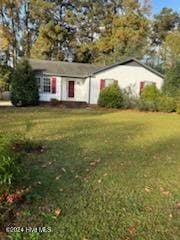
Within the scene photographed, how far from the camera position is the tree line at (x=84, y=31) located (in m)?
38.5

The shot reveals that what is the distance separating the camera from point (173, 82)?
26.2 meters

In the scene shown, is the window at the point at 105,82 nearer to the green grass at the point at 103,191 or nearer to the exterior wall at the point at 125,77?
the exterior wall at the point at 125,77

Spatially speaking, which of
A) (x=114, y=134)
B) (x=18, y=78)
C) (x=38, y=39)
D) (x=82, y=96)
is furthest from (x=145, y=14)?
(x=114, y=134)

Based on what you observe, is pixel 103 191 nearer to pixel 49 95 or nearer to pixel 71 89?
pixel 49 95

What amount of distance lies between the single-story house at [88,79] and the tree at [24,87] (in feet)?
8.77

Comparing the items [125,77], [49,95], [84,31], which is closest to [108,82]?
[125,77]

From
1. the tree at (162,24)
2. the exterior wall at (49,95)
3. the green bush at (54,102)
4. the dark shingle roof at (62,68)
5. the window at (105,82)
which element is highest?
the tree at (162,24)

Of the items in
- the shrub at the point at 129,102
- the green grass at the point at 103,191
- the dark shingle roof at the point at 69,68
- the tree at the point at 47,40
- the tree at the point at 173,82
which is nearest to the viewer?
the green grass at the point at 103,191

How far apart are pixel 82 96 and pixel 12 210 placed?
25390 mm

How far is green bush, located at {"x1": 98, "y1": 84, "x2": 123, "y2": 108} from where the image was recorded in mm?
25203

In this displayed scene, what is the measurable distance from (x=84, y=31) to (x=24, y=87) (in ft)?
61.2

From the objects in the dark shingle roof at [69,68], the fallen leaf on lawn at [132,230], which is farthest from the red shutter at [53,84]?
the fallen leaf on lawn at [132,230]

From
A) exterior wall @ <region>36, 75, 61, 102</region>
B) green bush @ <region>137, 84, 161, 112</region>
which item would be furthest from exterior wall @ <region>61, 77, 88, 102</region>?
green bush @ <region>137, 84, 161, 112</region>

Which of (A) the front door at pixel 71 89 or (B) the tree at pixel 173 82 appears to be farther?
(A) the front door at pixel 71 89
